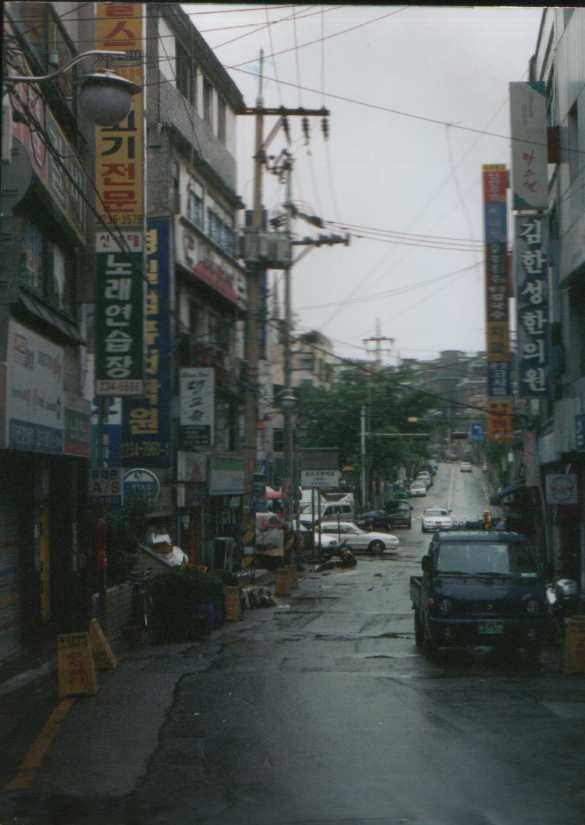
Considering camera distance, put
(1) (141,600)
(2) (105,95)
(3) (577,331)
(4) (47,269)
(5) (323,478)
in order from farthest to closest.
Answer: (5) (323,478) < (3) (577,331) < (1) (141,600) < (4) (47,269) < (2) (105,95)

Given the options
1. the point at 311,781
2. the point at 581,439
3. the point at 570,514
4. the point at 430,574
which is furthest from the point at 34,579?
the point at 570,514

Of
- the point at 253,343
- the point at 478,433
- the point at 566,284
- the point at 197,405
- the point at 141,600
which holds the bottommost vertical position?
the point at 141,600

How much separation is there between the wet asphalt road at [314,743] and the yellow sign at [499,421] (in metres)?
12.5

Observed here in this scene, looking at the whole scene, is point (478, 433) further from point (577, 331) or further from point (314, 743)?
point (314, 743)

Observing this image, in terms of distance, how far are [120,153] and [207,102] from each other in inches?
525

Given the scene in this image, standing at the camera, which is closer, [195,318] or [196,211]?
[196,211]

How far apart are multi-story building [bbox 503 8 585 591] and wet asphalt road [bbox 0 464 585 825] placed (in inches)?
320

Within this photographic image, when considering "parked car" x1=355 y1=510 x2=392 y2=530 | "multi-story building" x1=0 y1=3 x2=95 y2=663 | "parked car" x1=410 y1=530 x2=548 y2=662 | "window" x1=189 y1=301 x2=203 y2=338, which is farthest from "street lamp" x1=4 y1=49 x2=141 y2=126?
"parked car" x1=355 y1=510 x2=392 y2=530

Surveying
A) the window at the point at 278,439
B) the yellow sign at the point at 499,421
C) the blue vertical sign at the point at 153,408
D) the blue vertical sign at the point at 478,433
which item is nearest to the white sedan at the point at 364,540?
the blue vertical sign at the point at 478,433

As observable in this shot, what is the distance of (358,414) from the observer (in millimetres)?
47875

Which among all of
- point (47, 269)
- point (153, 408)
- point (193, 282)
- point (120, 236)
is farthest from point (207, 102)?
point (47, 269)

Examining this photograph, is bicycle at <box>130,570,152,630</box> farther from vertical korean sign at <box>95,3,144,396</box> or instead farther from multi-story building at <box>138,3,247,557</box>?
multi-story building at <box>138,3,247,557</box>

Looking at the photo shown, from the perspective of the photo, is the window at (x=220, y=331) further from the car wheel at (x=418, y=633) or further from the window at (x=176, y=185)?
the car wheel at (x=418, y=633)

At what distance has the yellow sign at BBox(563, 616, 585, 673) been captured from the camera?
11.7m
